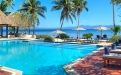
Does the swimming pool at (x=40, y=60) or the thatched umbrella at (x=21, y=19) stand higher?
the thatched umbrella at (x=21, y=19)

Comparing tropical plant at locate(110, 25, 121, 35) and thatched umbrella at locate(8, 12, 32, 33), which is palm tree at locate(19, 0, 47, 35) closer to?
thatched umbrella at locate(8, 12, 32, 33)

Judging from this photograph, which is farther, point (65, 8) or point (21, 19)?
point (21, 19)

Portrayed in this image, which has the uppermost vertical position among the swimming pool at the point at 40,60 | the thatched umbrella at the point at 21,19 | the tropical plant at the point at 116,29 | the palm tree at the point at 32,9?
the palm tree at the point at 32,9

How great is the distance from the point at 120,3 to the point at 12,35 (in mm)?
24541

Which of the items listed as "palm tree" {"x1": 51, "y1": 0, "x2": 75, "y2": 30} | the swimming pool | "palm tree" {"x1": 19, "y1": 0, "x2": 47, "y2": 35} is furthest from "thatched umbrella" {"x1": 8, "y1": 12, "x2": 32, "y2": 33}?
the swimming pool

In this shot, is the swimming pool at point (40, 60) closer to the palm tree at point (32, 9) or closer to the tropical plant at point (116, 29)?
the tropical plant at point (116, 29)

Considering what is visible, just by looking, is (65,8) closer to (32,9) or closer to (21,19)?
(32,9)

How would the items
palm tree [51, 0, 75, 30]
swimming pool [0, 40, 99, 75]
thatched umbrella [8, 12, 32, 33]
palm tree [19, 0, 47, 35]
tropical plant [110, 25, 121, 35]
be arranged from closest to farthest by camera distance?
swimming pool [0, 40, 99, 75] → tropical plant [110, 25, 121, 35] → palm tree [51, 0, 75, 30] → palm tree [19, 0, 47, 35] → thatched umbrella [8, 12, 32, 33]

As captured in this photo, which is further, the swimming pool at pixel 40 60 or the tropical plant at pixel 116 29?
the tropical plant at pixel 116 29

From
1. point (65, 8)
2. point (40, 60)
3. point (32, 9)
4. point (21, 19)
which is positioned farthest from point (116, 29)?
point (21, 19)

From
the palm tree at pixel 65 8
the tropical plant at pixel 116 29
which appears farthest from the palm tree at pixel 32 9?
the tropical plant at pixel 116 29

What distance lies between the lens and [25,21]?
33500 mm

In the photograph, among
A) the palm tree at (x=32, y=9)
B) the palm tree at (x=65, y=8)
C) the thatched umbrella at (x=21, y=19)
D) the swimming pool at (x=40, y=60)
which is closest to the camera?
the swimming pool at (x=40, y=60)

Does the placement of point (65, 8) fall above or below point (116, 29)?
above
